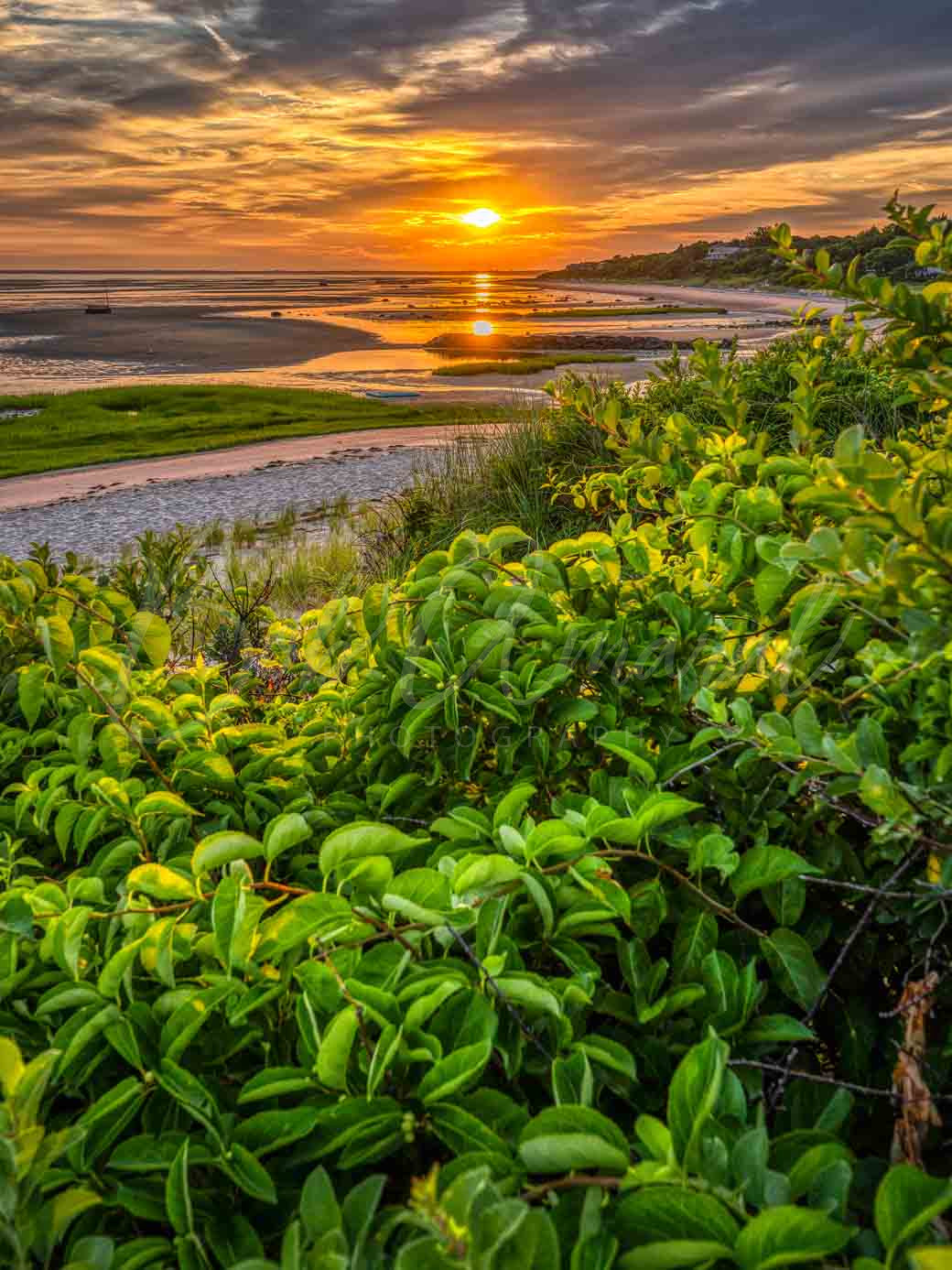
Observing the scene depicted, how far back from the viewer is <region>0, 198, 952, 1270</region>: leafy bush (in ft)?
3.01

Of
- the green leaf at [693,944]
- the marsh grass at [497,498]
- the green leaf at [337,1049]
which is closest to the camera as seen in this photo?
the green leaf at [337,1049]

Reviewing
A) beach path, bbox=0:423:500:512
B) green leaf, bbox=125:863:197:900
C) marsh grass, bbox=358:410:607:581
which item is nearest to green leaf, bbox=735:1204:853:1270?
green leaf, bbox=125:863:197:900

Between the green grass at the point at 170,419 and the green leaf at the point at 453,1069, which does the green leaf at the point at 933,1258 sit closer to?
the green leaf at the point at 453,1069

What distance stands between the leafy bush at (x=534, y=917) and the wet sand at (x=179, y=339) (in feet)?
138

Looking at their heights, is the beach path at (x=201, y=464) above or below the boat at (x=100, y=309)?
below

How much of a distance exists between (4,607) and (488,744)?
3.91 feet

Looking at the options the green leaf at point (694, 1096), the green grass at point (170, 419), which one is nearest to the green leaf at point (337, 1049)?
the green leaf at point (694, 1096)

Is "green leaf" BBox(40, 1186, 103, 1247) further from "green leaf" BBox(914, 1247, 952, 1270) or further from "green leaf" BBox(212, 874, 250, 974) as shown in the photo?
"green leaf" BBox(914, 1247, 952, 1270)

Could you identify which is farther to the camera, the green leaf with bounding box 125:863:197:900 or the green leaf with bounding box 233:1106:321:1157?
the green leaf with bounding box 125:863:197:900

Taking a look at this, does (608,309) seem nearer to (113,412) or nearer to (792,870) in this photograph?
(113,412)

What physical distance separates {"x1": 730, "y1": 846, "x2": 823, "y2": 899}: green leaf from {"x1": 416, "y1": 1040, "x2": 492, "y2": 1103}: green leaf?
51 centimetres

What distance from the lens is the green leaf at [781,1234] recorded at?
0.80m

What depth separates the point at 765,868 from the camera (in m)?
1.37

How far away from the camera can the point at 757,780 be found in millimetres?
1670
